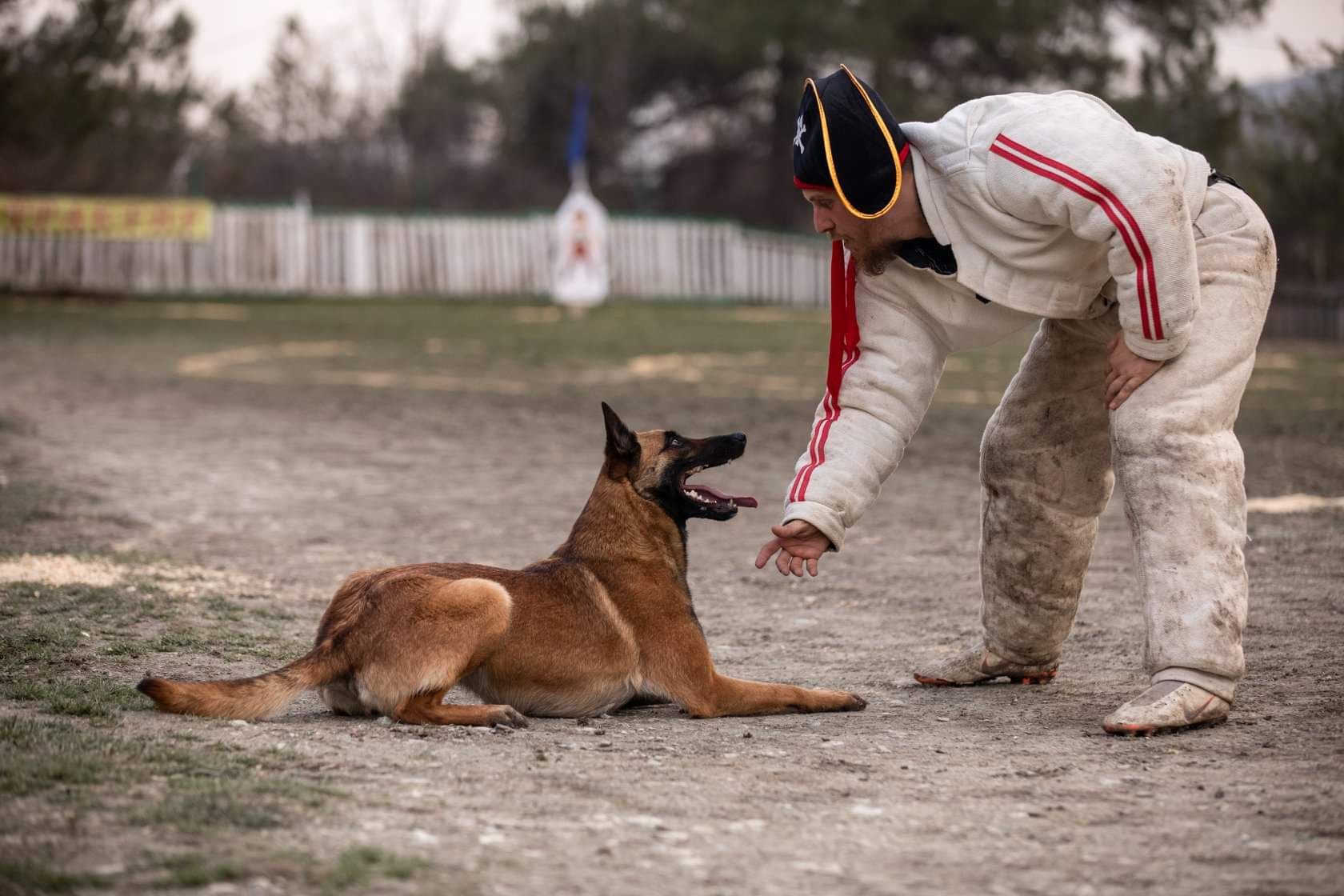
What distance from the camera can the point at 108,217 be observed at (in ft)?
95.0

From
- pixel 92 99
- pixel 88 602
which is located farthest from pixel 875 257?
pixel 92 99

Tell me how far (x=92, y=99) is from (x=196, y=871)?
26769mm

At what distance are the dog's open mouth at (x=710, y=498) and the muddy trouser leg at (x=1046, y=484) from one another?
79 cm

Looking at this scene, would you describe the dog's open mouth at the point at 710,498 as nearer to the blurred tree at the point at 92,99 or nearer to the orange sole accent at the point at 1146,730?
the orange sole accent at the point at 1146,730

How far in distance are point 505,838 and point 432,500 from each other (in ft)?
18.7

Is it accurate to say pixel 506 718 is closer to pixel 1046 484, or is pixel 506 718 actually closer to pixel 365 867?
pixel 365 867

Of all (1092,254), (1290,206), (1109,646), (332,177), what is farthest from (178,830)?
(332,177)

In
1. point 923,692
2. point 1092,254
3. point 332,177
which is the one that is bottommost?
point 923,692

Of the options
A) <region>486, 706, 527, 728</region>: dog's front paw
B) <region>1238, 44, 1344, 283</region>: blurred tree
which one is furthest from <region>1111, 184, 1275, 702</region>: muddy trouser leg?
<region>1238, 44, 1344, 283</region>: blurred tree

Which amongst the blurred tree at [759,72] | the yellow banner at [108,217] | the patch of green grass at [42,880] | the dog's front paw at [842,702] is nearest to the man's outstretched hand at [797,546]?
the dog's front paw at [842,702]

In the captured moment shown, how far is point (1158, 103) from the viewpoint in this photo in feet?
81.7

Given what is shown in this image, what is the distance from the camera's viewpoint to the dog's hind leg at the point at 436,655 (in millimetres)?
4555

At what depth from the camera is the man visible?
4.44 metres

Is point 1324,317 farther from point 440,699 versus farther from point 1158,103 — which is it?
point 440,699
